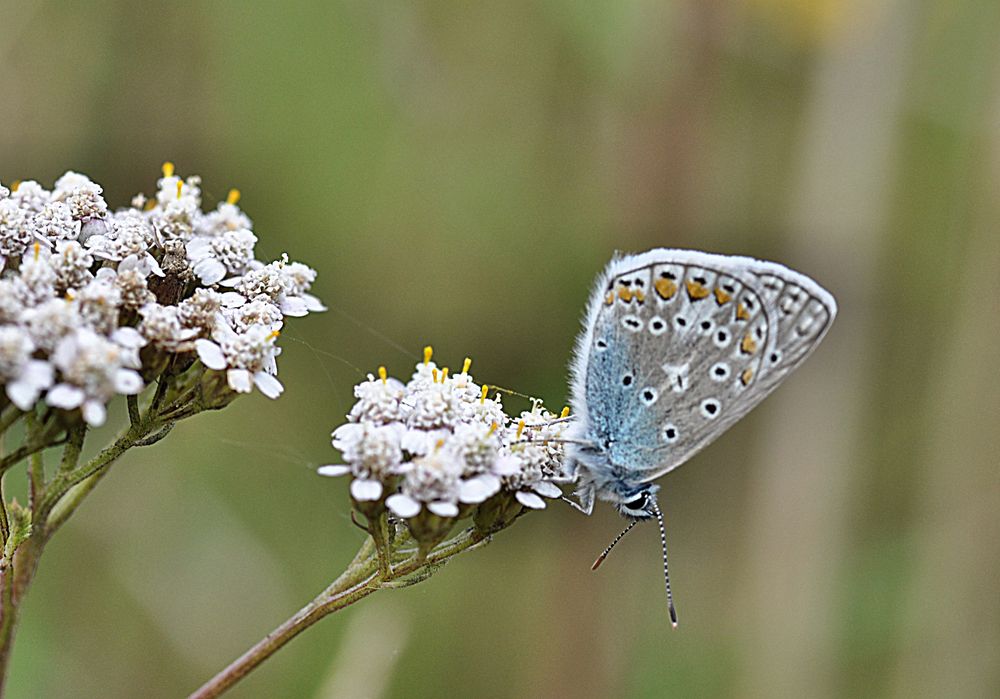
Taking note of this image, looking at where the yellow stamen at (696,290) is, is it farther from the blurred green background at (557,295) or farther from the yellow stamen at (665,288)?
the blurred green background at (557,295)

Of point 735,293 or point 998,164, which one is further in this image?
point 998,164

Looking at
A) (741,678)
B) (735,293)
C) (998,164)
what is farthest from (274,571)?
(998,164)

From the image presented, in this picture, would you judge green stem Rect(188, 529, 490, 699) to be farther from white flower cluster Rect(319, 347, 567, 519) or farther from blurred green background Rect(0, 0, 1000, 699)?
blurred green background Rect(0, 0, 1000, 699)

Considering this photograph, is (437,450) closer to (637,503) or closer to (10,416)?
(637,503)

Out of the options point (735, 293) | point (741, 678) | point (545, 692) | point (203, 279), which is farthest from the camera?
point (741, 678)

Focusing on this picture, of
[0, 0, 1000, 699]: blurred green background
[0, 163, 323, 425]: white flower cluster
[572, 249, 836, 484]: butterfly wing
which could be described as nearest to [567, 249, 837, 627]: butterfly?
[572, 249, 836, 484]: butterfly wing

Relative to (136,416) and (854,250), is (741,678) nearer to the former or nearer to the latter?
(854,250)

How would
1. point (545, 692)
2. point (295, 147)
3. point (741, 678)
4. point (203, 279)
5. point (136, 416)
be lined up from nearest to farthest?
point (136, 416), point (203, 279), point (545, 692), point (741, 678), point (295, 147)
